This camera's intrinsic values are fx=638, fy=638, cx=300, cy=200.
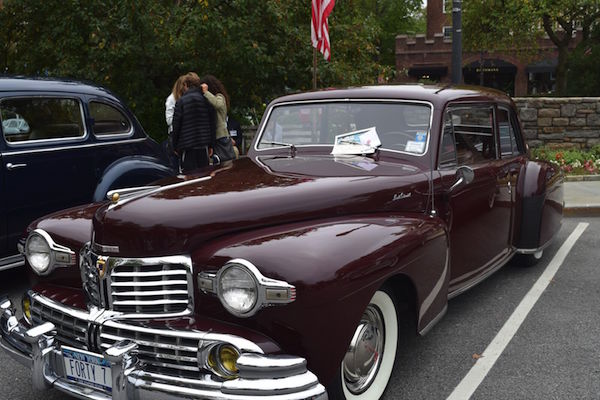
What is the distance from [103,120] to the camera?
6234mm

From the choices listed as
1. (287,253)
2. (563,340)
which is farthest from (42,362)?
(563,340)

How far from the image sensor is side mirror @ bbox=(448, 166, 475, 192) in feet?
13.5

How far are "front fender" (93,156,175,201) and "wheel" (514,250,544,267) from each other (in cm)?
354

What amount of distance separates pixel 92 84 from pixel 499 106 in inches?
153

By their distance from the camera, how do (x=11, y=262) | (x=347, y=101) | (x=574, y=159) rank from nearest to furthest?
1. (x=347, y=101)
2. (x=11, y=262)
3. (x=574, y=159)

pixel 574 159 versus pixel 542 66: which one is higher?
pixel 542 66

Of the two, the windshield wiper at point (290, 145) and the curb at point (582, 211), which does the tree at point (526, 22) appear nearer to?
the curb at point (582, 211)

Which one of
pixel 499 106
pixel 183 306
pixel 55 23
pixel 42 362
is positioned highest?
pixel 55 23

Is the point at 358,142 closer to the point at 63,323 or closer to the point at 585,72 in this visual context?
the point at 63,323

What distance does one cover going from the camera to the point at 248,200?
3.18 metres

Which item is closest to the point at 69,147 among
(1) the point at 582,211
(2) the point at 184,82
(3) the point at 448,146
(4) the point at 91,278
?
(2) the point at 184,82

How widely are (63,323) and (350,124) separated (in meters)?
2.27

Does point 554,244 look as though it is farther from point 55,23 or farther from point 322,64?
point 55,23

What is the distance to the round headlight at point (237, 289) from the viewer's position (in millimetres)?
2662
